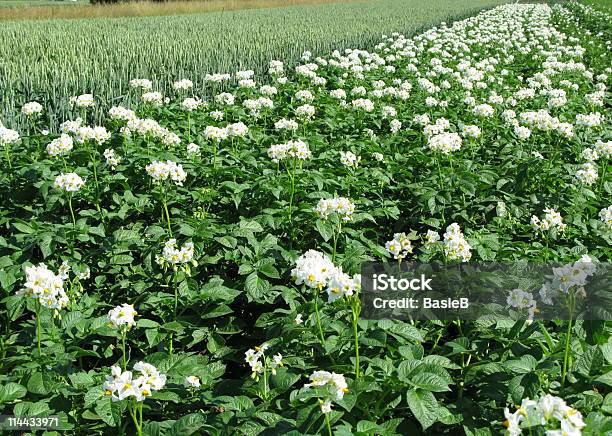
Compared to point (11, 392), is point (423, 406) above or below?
above

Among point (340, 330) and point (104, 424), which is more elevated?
point (340, 330)

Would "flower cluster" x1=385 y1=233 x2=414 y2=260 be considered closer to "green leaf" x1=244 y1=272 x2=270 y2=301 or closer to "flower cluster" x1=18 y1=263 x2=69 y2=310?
"green leaf" x1=244 y1=272 x2=270 y2=301

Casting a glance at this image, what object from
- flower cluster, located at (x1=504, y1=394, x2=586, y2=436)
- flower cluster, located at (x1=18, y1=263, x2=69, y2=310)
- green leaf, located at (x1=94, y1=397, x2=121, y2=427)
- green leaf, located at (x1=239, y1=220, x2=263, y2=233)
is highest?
flower cluster, located at (x1=504, y1=394, x2=586, y2=436)

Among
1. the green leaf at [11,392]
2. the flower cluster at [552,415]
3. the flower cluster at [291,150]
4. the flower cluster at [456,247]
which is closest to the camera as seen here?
the flower cluster at [552,415]

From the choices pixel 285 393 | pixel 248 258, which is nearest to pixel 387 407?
pixel 285 393

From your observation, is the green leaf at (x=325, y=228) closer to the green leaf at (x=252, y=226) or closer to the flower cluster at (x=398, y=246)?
the green leaf at (x=252, y=226)

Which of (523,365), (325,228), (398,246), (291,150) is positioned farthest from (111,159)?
(523,365)

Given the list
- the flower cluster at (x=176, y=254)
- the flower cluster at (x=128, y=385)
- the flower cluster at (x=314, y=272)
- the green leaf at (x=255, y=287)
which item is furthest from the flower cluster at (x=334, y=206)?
the flower cluster at (x=128, y=385)

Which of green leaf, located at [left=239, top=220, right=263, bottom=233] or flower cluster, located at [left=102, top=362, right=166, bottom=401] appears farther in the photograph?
green leaf, located at [left=239, top=220, right=263, bottom=233]

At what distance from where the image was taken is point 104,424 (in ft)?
8.77

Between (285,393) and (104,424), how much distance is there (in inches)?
33.5

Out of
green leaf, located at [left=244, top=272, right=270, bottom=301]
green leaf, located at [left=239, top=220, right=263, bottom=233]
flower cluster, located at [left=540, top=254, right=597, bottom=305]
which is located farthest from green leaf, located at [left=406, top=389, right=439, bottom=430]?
green leaf, located at [left=239, top=220, right=263, bottom=233]

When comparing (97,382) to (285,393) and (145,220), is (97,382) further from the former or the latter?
(145,220)

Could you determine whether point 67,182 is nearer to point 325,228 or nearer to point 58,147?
point 58,147
